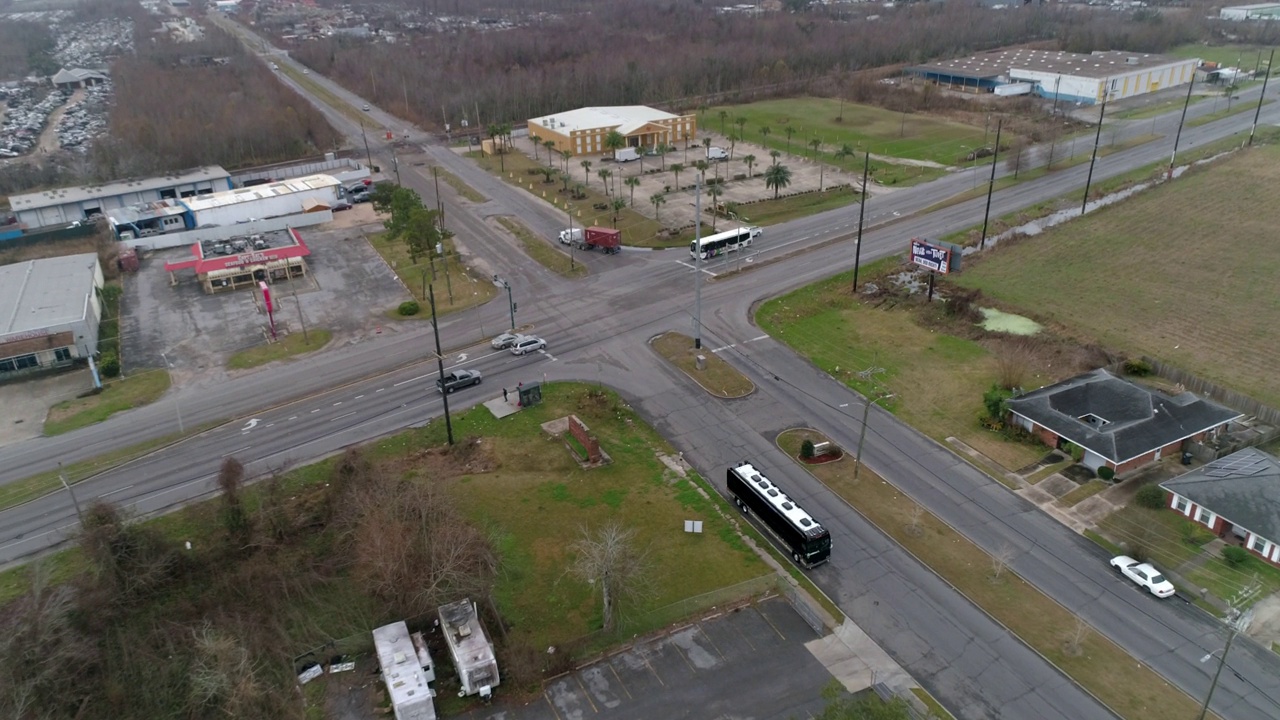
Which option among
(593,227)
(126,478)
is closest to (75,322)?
(126,478)

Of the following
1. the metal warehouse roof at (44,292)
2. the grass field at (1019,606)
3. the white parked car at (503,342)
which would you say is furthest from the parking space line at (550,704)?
the metal warehouse roof at (44,292)

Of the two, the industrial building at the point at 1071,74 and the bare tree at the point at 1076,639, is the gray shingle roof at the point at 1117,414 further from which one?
the industrial building at the point at 1071,74

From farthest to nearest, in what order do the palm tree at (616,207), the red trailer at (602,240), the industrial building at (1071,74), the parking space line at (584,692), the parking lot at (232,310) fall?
1. the industrial building at (1071,74)
2. the palm tree at (616,207)
3. the red trailer at (602,240)
4. the parking lot at (232,310)
5. the parking space line at (584,692)

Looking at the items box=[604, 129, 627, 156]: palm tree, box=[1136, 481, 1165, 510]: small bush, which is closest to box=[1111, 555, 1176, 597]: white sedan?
box=[1136, 481, 1165, 510]: small bush

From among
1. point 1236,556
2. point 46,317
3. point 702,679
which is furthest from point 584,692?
point 46,317

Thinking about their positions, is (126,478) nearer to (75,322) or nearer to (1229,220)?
(75,322)

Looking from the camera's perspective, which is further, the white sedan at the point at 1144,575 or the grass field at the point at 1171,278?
the grass field at the point at 1171,278
